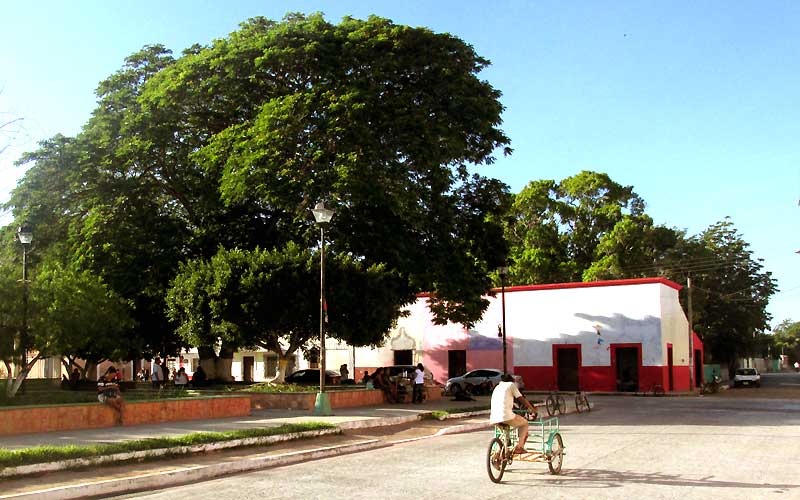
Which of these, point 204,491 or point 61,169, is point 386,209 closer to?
point 61,169

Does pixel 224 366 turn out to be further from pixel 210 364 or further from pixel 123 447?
pixel 123 447

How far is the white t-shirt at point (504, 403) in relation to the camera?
11062mm

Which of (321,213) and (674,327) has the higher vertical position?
(321,213)

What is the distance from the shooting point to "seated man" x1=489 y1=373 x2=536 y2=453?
11070 mm

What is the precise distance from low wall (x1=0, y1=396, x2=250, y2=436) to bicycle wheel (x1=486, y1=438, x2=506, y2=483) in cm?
1099

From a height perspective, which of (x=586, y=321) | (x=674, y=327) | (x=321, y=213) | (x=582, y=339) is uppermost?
(x=321, y=213)

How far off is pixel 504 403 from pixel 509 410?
128 mm

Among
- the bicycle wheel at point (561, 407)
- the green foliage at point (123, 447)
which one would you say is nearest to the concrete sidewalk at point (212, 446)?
the green foliage at point (123, 447)

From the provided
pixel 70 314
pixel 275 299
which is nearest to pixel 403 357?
pixel 275 299

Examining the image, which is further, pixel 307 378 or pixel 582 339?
pixel 582 339

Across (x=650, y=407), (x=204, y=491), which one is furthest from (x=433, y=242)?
(x=204, y=491)

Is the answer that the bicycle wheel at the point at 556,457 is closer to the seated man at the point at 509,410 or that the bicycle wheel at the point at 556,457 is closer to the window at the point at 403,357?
the seated man at the point at 509,410

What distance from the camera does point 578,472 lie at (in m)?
11.6

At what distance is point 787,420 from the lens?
22.3 m
